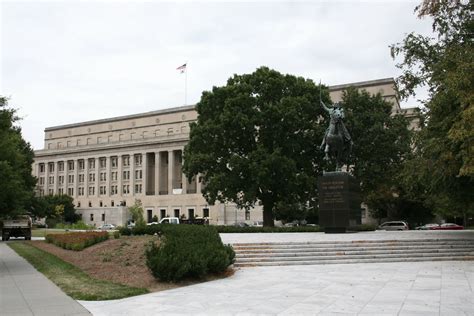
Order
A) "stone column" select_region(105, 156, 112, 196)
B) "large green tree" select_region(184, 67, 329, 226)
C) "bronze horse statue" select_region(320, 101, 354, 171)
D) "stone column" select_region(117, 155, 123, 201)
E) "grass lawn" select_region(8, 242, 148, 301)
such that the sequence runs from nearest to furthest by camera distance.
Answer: "grass lawn" select_region(8, 242, 148, 301) < "bronze horse statue" select_region(320, 101, 354, 171) < "large green tree" select_region(184, 67, 329, 226) < "stone column" select_region(117, 155, 123, 201) < "stone column" select_region(105, 156, 112, 196)

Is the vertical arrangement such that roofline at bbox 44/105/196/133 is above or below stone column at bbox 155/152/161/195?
above

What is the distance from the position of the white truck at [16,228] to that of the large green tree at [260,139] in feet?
52.9

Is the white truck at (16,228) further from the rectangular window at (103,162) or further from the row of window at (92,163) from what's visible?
the rectangular window at (103,162)

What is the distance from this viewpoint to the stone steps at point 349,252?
61.8ft

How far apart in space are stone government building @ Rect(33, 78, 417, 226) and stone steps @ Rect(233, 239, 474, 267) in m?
81.1

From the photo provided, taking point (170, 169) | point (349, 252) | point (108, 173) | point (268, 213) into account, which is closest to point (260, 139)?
point (268, 213)

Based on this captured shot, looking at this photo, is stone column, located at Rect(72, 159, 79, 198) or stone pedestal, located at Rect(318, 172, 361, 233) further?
stone column, located at Rect(72, 159, 79, 198)

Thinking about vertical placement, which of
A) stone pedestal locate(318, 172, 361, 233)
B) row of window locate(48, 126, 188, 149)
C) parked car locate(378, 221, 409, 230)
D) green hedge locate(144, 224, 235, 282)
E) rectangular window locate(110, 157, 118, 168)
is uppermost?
row of window locate(48, 126, 188, 149)

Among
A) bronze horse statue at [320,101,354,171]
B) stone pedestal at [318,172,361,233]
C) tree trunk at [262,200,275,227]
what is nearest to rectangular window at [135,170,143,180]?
tree trunk at [262,200,275,227]

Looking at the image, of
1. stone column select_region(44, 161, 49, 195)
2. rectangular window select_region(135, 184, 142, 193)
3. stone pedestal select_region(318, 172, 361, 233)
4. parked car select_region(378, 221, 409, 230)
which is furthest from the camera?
stone column select_region(44, 161, 49, 195)

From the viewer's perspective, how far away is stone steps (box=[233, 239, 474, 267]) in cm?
1884

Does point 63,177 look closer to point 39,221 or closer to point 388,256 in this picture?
point 39,221

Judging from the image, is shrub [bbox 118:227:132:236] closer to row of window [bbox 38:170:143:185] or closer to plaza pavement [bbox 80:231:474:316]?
plaza pavement [bbox 80:231:474:316]

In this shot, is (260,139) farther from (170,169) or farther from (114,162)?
(114,162)
